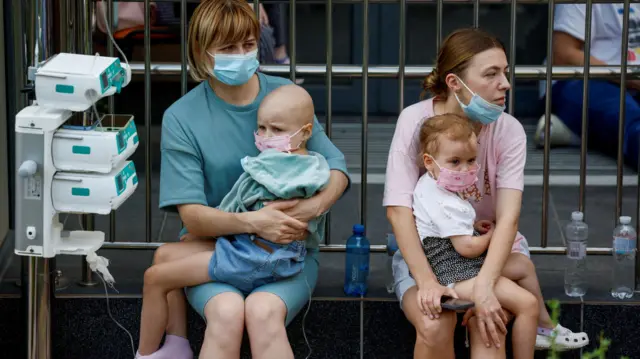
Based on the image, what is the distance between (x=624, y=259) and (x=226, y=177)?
1.53 m

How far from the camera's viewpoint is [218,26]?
13.9 ft

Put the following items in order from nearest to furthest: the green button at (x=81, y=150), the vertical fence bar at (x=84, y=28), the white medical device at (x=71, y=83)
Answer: the white medical device at (x=71, y=83) < the green button at (x=81, y=150) < the vertical fence bar at (x=84, y=28)

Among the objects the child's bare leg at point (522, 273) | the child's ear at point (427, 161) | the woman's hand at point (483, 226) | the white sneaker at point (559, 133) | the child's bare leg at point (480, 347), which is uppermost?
the child's ear at point (427, 161)

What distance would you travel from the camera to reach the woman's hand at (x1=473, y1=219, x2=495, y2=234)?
4.40 meters

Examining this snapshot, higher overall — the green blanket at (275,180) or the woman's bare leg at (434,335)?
the green blanket at (275,180)

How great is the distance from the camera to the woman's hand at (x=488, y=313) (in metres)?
4.13

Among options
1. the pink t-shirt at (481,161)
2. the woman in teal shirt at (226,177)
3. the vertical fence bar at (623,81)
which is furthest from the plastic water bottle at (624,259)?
the woman in teal shirt at (226,177)

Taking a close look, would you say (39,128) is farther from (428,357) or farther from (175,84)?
(175,84)

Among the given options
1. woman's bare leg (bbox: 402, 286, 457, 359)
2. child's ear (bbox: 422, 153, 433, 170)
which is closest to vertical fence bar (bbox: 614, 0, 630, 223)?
child's ear (bbox: 422, 153, 433, 170)

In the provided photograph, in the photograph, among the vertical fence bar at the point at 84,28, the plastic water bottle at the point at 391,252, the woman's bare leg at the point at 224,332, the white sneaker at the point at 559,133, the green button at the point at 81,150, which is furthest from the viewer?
the white sneaker at the point at 559,133

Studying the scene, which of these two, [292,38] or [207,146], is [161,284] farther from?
[292,38]

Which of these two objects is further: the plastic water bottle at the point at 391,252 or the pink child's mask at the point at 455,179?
the plastic water bottle at the point at 391,252

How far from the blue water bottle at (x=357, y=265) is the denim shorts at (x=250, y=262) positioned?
429 mm

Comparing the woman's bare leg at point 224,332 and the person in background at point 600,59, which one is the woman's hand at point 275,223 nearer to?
the woman's bare leg at point 224,332
